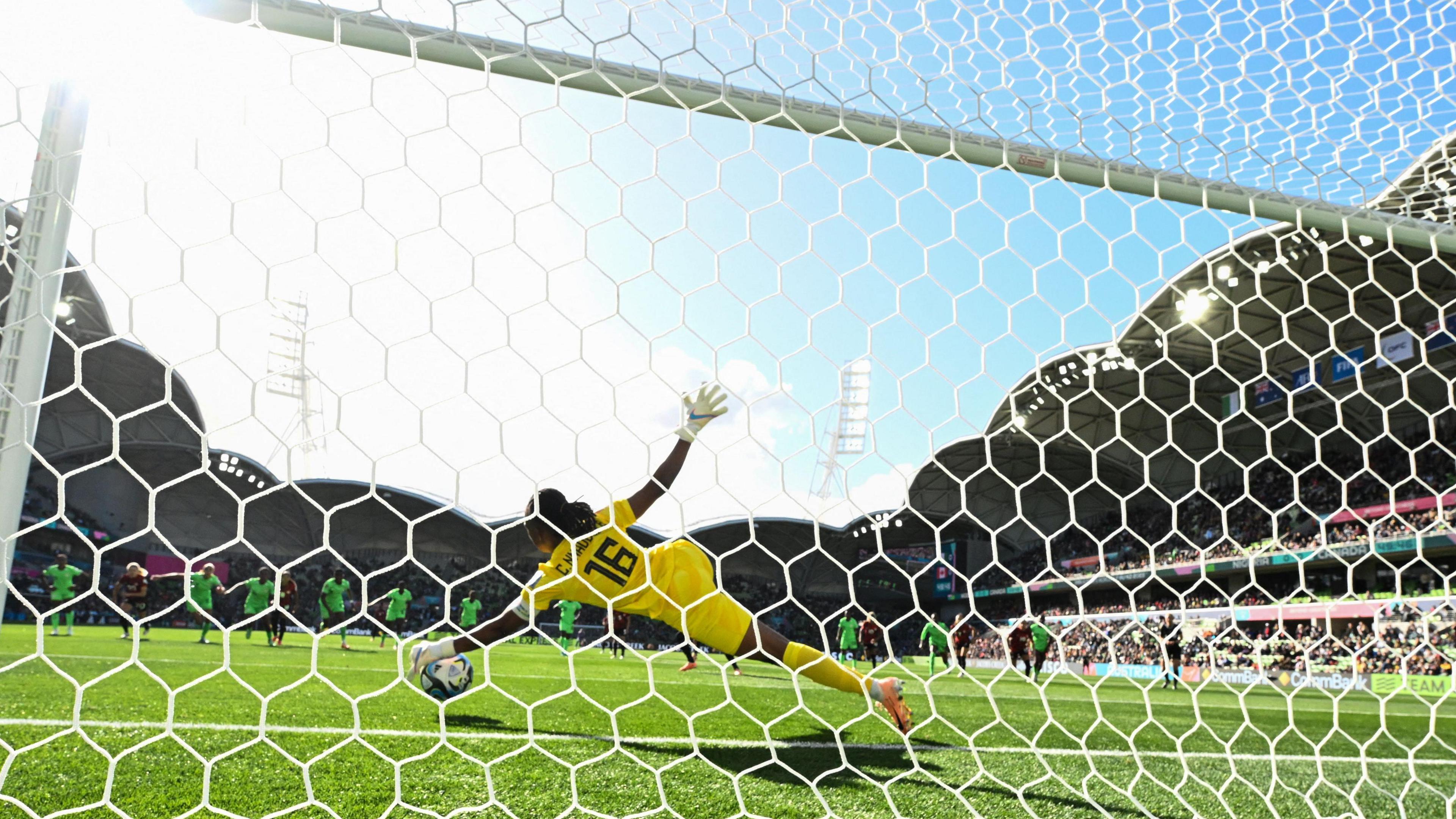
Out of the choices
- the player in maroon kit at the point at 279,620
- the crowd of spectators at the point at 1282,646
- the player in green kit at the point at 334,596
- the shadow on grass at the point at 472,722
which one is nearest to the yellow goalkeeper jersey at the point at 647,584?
the shadow on grass at the point at 472,722

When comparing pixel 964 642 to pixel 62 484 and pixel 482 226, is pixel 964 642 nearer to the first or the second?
pixel 482 226

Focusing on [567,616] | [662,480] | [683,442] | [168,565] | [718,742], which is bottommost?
[168,565]

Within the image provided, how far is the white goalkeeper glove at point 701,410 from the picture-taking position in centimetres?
298

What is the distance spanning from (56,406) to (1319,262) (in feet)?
101

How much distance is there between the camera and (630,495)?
3150 millimetres

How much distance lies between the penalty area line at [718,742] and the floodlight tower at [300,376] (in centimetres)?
93

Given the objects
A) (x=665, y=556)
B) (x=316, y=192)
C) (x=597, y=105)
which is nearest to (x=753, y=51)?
(x=597, y=105)

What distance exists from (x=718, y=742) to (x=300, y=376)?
1.99 m

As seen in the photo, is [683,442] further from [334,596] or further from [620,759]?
[334,596]

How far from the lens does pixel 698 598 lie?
2.95 m

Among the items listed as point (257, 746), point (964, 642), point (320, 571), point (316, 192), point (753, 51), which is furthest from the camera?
point (320, 571)

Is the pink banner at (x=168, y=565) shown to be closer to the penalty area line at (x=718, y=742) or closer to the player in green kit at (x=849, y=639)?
the player in green kit at (x=849, y=639)

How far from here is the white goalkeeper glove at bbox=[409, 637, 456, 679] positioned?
3736mm

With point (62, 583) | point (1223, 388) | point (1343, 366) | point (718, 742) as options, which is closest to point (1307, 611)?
point (1343, 366)
